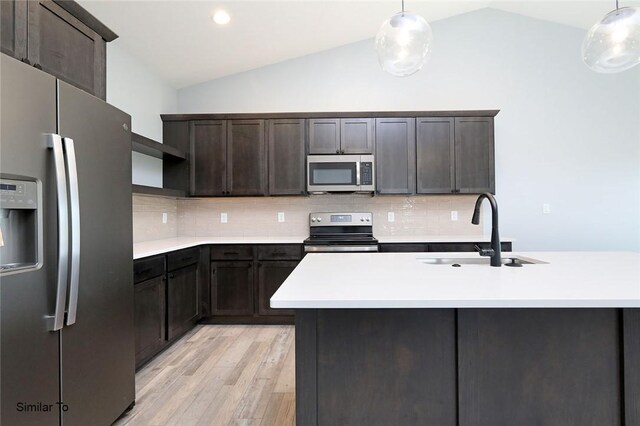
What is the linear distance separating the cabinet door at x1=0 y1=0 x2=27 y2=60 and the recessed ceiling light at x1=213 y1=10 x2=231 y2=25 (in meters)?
1.77

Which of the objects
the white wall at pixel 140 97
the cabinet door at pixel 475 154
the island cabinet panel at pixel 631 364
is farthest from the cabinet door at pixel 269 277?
the island cabinet panel at pixel 631 364

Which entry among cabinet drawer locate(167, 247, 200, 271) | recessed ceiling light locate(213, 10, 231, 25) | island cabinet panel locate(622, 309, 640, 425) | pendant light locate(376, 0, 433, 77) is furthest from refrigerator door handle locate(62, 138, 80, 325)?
island cabinet panel locate(622, 309, 640, 425)

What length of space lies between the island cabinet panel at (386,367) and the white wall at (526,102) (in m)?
A: 3.17

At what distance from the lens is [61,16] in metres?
1.57

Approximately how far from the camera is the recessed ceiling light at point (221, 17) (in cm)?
291

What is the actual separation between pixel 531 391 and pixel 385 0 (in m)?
3.36

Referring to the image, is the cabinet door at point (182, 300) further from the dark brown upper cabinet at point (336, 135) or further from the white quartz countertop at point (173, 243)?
the dark brown upper cabinet at point (336, 135)

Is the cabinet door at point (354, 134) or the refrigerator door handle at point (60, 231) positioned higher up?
the cabinet door at point (354, 134)

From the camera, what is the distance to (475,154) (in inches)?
144

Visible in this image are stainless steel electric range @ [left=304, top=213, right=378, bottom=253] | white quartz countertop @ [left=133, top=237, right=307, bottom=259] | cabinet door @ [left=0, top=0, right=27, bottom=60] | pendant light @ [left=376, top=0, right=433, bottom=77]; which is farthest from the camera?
stainless steel electric range @ [left=304, top=213, right=378, bottom=253]

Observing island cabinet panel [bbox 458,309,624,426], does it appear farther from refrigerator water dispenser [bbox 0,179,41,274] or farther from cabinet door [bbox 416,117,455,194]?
cabinet door [bbox 416,117,455,194]

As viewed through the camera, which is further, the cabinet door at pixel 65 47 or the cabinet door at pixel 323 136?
the cabinet door at pixel 323 136

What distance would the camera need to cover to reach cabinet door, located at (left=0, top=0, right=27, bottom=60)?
1.31 meters

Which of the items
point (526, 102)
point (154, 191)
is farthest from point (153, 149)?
point (526, 102)
